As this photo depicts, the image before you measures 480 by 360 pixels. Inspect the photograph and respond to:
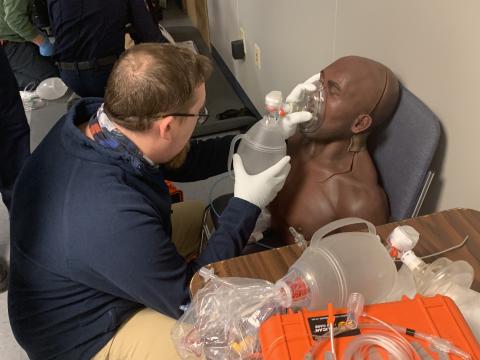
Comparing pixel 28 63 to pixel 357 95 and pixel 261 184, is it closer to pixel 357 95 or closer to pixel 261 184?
pixel 261 184

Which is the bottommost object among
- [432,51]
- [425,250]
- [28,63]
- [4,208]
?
[4,208]

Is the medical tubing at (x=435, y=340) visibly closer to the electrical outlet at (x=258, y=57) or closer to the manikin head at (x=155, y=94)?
the manikin head at (x=155, y=94)

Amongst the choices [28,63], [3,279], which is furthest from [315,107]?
[28,63]

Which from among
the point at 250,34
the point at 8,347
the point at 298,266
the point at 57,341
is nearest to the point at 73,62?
the point at 250,34

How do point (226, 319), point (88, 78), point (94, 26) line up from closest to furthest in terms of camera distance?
point (226, 319) → point (94, 26) → point (88, 78)

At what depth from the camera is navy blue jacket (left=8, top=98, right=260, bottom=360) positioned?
3.41ft

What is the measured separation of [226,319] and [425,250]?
51 cm

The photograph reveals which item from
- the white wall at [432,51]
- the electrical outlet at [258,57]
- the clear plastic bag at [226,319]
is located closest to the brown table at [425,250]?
the clear plastic bag at [226,319]

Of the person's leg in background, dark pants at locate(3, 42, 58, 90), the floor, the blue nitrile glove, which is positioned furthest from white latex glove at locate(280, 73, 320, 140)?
dark pants at locate(3, 42, 58, 90)

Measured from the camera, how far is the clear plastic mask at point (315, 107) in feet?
4.24

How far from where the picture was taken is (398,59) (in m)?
1.35

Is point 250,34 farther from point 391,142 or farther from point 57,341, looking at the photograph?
point 57,341

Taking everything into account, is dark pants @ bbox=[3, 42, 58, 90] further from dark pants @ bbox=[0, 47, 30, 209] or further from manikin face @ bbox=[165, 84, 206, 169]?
manikin face @ bbox=[165, 84, 206, 169]

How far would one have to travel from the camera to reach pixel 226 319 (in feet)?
2.76
